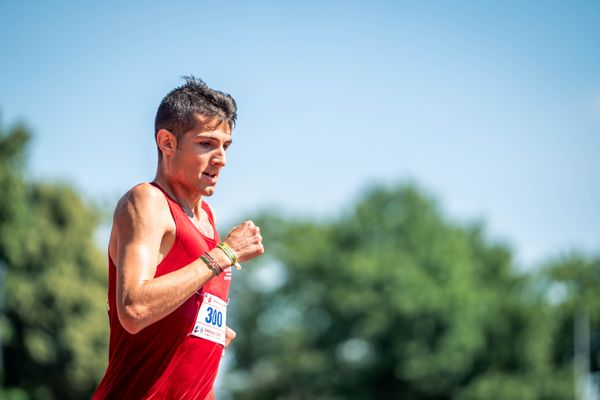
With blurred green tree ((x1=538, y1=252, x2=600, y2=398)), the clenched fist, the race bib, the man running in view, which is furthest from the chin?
blurred green tree ((x1=538, y1=252, x2=600, y2=398))

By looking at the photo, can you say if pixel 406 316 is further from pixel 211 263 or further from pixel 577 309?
pixel 211 263

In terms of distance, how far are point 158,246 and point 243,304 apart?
194 ft

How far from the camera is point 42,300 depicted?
39156mm

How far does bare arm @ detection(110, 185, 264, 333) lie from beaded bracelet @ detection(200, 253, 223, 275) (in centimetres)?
2

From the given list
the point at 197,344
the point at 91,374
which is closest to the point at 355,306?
the point at 91,374

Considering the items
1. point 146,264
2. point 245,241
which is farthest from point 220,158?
point 146,264

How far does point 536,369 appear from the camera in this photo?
168 feet

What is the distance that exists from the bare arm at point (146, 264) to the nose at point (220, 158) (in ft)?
1.26

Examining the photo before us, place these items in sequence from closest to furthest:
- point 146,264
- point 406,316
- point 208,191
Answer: point 146,264 < point 208,191 < point 406,316

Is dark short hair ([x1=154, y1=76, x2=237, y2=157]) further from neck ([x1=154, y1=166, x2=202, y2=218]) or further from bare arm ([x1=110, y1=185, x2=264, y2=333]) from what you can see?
bare arm ([x1=110, y1=185, x2=264, y2=333])

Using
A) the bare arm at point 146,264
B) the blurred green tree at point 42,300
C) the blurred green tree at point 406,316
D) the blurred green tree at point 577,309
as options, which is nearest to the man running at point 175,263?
the bare arm at point 146,264

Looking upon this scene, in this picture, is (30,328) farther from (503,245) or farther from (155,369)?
(155,369)

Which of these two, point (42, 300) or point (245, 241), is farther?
point (42, 300)

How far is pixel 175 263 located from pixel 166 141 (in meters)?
0.68
